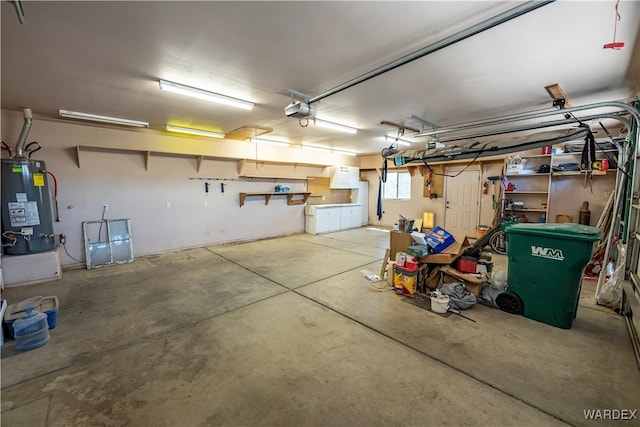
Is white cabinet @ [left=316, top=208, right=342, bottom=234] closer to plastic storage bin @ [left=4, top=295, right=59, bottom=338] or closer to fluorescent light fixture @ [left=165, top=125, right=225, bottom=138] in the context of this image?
fluorescent light fixture @ [left=165, top=125, right=225, bottom=138]

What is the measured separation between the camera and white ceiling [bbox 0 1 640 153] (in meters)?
1.91

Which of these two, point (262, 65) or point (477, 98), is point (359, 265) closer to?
point (477, 98)

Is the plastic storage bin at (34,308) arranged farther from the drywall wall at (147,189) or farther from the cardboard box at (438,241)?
the cardboard box at (438,241)

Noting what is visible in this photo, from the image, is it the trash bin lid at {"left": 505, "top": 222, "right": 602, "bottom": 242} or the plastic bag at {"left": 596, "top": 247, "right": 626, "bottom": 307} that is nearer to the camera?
the trash bin lid at {"left": 505, "top": 222, "right": 602, "bottom": 242}

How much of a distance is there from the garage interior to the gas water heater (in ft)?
0.10

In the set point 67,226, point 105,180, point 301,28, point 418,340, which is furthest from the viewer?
point 105,180

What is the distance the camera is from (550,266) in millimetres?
2799

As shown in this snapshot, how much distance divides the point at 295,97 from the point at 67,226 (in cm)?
489

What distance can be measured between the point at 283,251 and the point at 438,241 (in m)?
3.56

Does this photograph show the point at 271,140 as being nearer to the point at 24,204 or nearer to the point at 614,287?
the point at 24,204

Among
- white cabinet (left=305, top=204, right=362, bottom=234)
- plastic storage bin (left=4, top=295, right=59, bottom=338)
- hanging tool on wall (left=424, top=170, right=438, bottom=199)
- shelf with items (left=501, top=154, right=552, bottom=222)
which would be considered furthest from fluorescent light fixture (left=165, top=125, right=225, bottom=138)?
shelf with items (left=501, top=154, right=552, bottom=222)

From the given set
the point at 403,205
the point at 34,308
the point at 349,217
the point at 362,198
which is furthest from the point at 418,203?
the point at 34,308

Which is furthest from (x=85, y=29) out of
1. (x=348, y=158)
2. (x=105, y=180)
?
(x=348, y=158)

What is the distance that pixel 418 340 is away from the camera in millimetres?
2572
